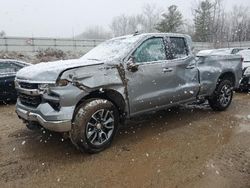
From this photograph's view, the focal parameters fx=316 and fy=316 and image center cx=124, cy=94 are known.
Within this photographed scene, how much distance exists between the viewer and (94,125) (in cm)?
474

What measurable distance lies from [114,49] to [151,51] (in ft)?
2.18

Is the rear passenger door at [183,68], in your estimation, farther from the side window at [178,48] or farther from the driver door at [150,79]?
the driver door at [150,79]

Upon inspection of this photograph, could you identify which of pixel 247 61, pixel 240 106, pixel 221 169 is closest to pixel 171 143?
pixel 221 169

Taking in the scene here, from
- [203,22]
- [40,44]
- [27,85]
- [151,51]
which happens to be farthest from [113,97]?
[203,22]

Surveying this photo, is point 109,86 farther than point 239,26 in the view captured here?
No

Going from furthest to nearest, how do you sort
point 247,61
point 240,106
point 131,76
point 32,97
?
point 247,61 → point 240,106 → point 131,76 → point 32,97

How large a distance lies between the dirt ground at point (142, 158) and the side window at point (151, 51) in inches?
53.6

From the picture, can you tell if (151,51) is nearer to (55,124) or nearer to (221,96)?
(55,124)

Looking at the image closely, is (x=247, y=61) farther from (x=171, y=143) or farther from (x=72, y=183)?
(x=72, y=183)

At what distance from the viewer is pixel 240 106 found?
818 cm

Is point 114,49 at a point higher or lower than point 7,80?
higher

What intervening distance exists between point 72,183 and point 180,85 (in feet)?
9.98

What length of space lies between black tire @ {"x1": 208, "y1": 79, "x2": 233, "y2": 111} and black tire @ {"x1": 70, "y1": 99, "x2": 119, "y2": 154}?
309 cm

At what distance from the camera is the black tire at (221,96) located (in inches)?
284
